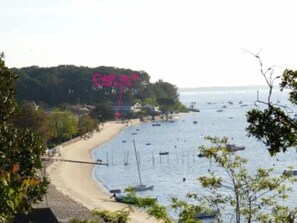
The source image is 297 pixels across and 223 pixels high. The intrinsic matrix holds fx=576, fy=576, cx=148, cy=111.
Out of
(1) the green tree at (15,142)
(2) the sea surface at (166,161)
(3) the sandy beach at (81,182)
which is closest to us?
(1) the green tree at (15,142)

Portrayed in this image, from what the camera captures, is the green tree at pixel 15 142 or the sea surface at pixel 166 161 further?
the sea surface at pixel 166 161

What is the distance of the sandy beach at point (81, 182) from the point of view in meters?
51.8

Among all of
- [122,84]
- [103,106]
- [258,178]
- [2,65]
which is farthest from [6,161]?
[122,84]

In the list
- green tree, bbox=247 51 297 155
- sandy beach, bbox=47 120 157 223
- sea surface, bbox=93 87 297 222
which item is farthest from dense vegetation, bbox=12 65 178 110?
green tree, bbox=247 51 297 155

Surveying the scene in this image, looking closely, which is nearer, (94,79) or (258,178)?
(258,178)

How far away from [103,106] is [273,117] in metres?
136

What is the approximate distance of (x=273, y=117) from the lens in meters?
9.23

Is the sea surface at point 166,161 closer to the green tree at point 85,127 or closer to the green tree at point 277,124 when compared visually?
the green tree at point 85,127

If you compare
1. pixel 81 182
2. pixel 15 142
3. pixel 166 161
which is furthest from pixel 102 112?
pixel 15 142

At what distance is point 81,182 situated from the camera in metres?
66.8

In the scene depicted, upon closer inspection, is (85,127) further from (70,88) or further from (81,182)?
(70,88)

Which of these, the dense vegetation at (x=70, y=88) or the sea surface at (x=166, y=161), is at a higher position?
the dense vegetation at (x=70, y=88)

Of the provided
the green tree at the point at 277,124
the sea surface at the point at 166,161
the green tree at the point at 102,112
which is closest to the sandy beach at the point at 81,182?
the sea surface at the point at 166,161

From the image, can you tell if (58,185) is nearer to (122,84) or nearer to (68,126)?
(68,126)
